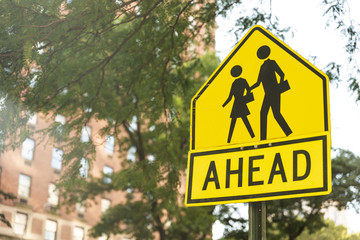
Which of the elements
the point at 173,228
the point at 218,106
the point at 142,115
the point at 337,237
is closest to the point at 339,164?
the point at 337,237

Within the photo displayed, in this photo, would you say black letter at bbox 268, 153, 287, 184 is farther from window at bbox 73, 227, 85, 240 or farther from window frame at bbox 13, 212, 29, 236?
window at bbox 73, 227, 85, 240

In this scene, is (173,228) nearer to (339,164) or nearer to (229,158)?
(339,164)

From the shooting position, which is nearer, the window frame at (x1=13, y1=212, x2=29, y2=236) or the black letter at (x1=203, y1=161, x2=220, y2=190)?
the black letter at (x1=203, y1=161, x2=220, y2=190)

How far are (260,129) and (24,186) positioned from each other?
1404 inches

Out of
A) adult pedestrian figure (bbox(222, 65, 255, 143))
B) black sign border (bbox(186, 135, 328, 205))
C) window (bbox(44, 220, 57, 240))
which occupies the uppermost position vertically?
window (bbox(44, 220, 57, 240))

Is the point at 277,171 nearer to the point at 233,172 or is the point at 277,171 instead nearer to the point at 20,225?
the point at 233,172

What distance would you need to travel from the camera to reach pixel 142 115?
31.8 feet

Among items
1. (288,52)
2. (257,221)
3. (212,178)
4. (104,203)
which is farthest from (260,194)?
(104,203)

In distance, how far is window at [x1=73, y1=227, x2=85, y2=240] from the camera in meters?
39.8

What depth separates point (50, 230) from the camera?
37469 millimetres

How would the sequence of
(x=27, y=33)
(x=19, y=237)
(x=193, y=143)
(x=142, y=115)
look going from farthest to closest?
(x=19, y=237)
(x=142, y=115)
(x=27, y=33)
(x=193, y=143)

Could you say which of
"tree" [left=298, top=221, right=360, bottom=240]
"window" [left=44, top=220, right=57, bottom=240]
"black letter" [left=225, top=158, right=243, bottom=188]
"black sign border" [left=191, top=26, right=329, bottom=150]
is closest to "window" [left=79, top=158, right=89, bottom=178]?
"black sign border" [left=191, top=26, right=329, bottom=150]

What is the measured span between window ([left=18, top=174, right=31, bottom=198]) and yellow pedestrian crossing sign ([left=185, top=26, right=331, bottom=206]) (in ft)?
115

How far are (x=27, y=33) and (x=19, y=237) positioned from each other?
102 ft
